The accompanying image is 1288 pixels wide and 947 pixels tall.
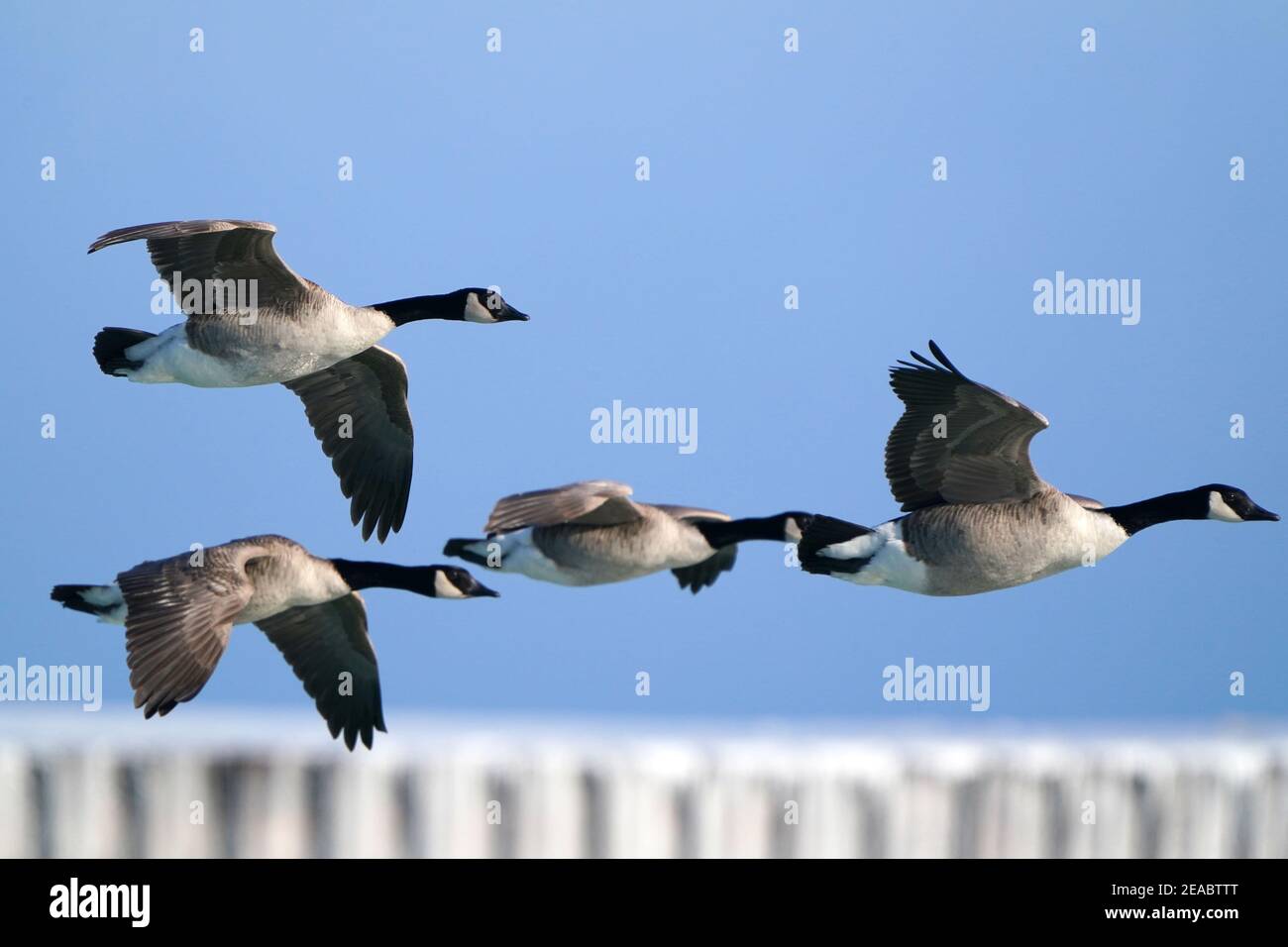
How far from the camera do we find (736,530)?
11391 millimetres

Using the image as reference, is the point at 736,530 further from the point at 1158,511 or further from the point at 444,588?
the point at 1158,511

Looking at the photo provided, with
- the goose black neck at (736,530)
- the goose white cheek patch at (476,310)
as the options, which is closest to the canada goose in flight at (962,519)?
the goose black neck at (736,530)

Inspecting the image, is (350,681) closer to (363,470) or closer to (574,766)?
(363,470)

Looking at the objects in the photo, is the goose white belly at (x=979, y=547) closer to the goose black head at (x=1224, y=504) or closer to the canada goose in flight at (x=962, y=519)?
the canada goose in flight at (x=962, y=519)

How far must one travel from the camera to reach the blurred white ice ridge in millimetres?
16797

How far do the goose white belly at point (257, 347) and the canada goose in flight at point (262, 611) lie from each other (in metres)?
1.18

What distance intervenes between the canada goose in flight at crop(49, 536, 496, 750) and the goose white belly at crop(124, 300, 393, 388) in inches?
46.5

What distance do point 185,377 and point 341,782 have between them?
6.58 metres

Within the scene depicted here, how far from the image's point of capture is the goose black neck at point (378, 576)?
11.1 metres

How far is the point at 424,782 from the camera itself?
17.5m

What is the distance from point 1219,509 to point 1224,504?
0.14 feet

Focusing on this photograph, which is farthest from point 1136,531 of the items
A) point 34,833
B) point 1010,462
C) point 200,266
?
point 34,833
